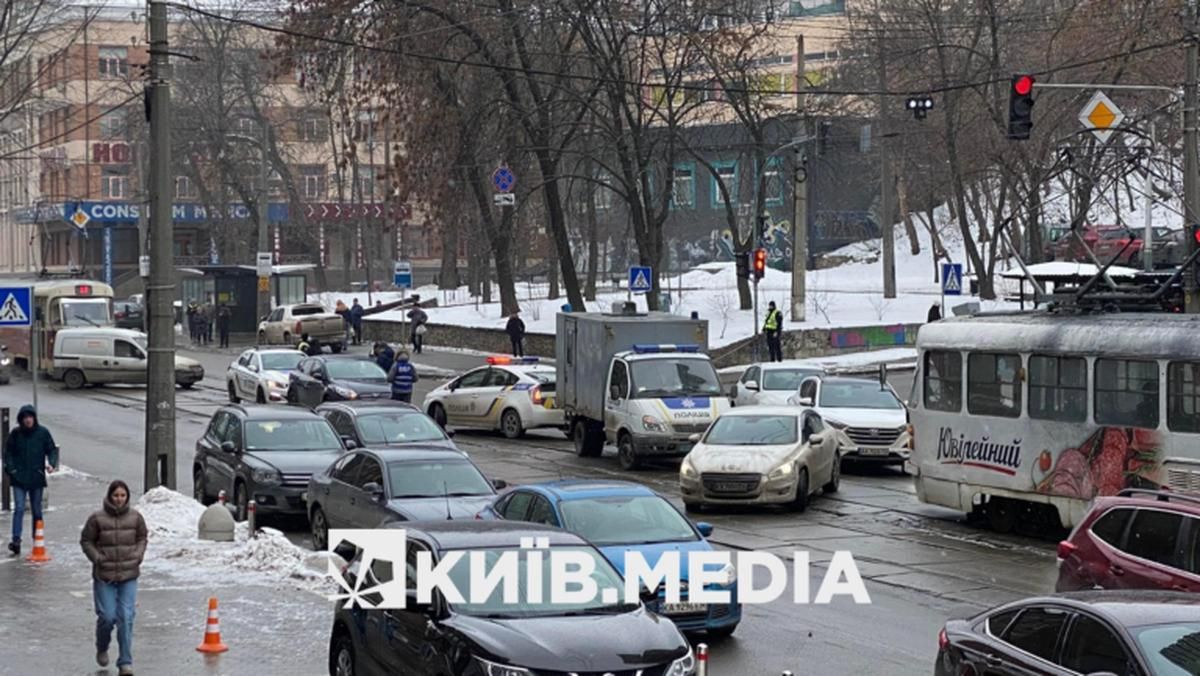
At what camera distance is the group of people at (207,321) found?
217 feet

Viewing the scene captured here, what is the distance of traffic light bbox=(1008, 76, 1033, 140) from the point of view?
2672cm

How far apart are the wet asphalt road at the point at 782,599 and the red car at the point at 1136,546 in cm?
151

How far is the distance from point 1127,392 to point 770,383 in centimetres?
1494

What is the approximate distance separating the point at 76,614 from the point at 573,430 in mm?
16660

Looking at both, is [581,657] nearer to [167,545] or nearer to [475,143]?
[167,545]

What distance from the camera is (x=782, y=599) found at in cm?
1738

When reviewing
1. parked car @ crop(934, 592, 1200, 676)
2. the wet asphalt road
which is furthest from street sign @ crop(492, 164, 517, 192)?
parked car @ crop(934, 592, 1200, 676)

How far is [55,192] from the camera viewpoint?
343ft

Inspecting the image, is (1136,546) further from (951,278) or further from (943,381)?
(951,278)

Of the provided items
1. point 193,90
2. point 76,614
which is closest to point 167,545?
point 76,614

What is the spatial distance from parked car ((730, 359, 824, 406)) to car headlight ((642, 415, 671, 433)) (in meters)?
5.13

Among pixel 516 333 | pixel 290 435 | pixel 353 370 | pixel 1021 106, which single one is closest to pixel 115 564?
pixel 290 435

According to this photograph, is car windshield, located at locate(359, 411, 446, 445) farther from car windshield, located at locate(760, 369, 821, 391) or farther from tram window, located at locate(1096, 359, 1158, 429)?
car windshield, located at locate(760, 369, 821, 391)

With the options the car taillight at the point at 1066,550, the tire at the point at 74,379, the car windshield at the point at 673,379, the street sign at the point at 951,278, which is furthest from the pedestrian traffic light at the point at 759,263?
the car taillight at the point at 1066,550
